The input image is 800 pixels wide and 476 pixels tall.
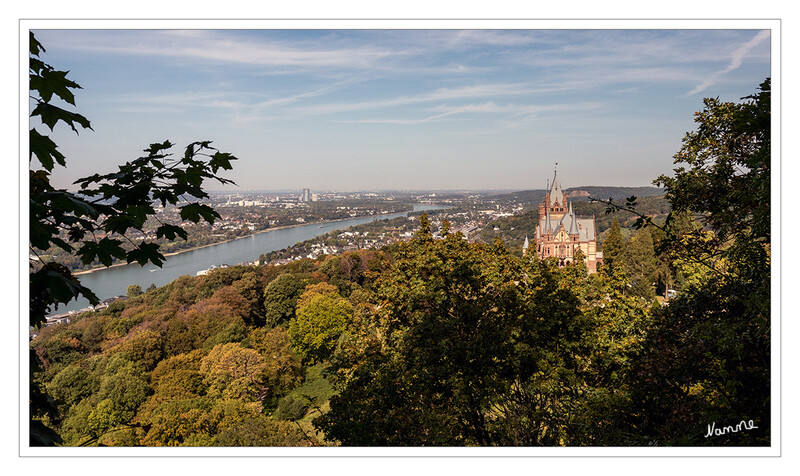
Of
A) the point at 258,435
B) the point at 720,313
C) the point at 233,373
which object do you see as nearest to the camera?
the point at 720,313

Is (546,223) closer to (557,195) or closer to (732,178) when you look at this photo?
(557,195)

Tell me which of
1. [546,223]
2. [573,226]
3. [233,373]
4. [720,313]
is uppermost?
[546,223]

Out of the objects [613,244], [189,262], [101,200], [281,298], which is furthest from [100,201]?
[613,244]

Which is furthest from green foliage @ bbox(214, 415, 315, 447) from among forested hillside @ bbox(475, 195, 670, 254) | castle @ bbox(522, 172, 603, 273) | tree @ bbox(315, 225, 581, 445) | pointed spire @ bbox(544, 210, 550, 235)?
pointed spire @ bbox(544, 210, 550, 235)

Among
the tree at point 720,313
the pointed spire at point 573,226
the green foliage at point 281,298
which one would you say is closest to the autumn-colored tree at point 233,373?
the green foliage at point 281,298

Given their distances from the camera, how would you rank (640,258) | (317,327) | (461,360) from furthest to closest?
1. (640,258)
2. (317,327)
3. (461,360)

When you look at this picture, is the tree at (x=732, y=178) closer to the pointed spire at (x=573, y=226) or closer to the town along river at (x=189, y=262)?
the town along river at (x=189, y=262)
